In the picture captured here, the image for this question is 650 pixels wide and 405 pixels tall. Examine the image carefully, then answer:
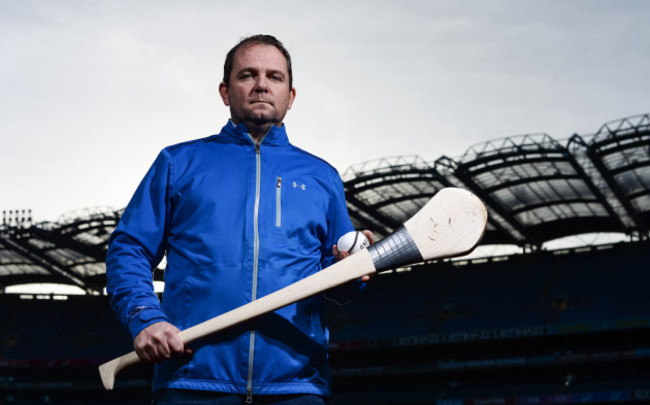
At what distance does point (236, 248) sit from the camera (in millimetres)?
2514

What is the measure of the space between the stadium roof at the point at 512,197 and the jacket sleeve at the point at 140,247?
75.1ft

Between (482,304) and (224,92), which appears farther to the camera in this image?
(482,304)

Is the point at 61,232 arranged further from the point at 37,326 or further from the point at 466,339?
the point at 466,339

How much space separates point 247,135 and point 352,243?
0.61 metres

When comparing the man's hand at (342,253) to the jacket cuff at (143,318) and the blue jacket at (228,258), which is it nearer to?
the blue jacket at (228,258)

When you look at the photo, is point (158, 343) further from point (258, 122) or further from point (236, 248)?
point (258, 122)

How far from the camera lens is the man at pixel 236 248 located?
2.41 meters

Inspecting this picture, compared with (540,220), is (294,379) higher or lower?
lower

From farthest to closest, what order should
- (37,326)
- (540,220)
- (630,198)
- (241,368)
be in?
1. (37,326)
2. (540,220)
3. (630,198)
4. (241,368)

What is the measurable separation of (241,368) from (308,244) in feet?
1.67

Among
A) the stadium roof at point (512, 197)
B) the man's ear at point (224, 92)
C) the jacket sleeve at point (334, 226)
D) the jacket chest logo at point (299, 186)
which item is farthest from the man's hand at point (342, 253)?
the stadium roof at point (512, 197)

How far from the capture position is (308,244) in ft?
8.71

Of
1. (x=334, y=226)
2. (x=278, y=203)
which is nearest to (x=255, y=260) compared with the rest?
(x=278, y=203)

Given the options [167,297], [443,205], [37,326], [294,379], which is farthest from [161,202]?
[37,326]
